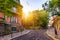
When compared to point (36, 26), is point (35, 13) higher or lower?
higher

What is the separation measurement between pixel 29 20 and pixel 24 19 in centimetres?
510

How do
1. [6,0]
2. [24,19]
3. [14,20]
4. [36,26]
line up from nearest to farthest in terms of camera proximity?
[6,0] → [14,20] → [24,19] → [36,26]

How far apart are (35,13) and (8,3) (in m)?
49.9

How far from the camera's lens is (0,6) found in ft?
27.4

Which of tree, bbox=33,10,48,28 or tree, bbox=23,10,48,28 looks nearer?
tree, bbox=23,10,48,28

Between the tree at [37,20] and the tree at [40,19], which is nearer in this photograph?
the tree at [37,20]

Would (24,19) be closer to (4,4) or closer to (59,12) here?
(59,12)

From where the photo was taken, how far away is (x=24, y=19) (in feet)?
169

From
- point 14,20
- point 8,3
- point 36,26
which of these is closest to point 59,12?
point 8,3

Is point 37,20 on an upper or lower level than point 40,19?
lower

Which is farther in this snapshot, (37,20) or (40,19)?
(40,19)

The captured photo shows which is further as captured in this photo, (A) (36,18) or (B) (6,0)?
(A) (36,18)

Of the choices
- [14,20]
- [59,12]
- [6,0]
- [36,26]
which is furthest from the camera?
[36,26]

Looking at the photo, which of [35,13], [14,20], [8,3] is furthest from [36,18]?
[8,3]
